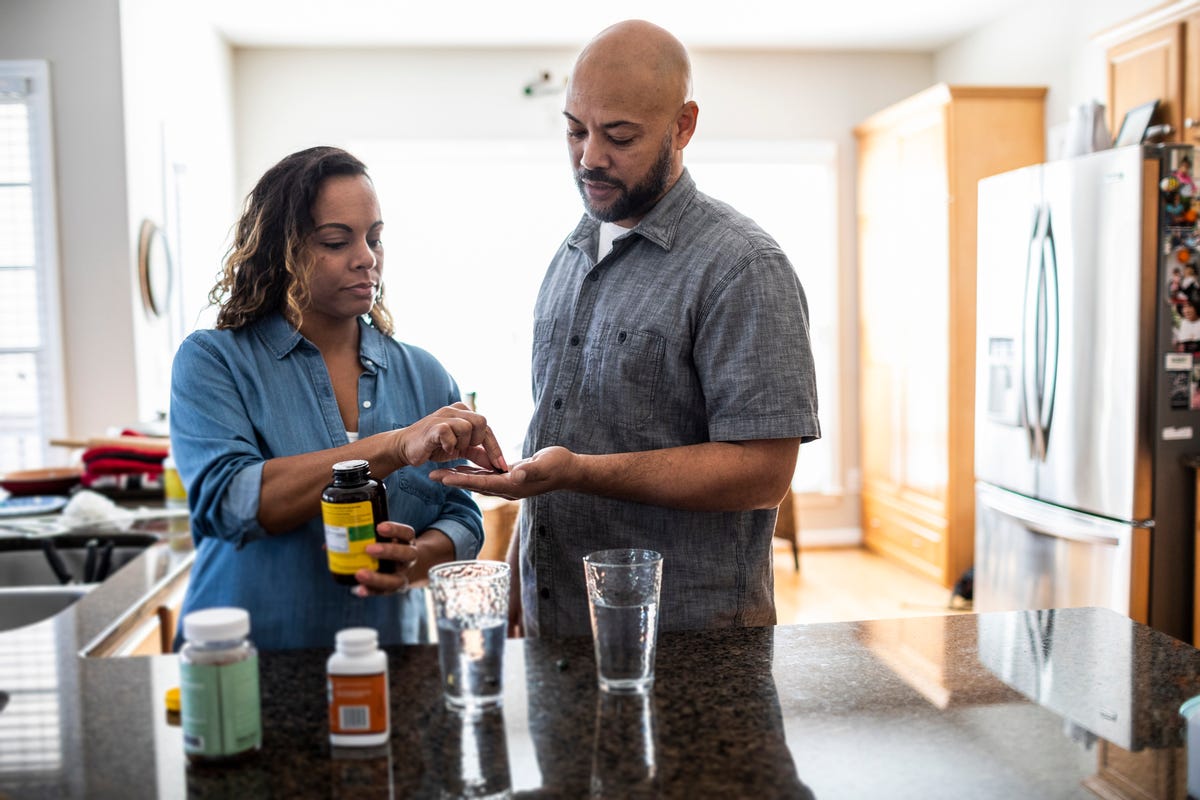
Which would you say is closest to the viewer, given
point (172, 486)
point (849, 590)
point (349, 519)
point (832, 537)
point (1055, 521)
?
point (349, 519)

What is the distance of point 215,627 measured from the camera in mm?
883

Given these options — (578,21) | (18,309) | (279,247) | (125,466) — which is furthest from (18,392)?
(279,247)

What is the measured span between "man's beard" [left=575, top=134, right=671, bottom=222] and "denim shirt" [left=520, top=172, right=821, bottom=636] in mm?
23

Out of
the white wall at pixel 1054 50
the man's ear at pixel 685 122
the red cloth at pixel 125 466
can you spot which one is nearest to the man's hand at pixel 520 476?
the man's ear at pixel 685 122

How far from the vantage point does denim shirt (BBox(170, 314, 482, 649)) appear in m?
1.32

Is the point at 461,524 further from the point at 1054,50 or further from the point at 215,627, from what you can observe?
the point at 1054,50

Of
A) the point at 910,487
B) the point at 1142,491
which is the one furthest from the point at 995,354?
the point at 910,487

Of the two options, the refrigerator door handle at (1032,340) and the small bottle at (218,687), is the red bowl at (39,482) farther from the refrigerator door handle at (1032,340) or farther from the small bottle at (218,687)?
the refrigerator door handle at (1032,340)

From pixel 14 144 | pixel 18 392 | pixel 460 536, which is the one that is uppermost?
pixel 14 144

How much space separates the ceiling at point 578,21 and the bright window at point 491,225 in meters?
0.58

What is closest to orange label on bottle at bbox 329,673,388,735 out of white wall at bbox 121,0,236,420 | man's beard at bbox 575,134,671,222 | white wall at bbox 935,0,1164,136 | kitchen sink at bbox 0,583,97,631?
man's beard at bbox 575,134,671,222

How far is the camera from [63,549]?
250 cm

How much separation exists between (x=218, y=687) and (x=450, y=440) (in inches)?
18.8

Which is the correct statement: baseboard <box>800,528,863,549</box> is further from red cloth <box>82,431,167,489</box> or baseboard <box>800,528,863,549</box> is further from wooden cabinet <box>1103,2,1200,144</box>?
red cloth <box>82,431,167,489</box>
